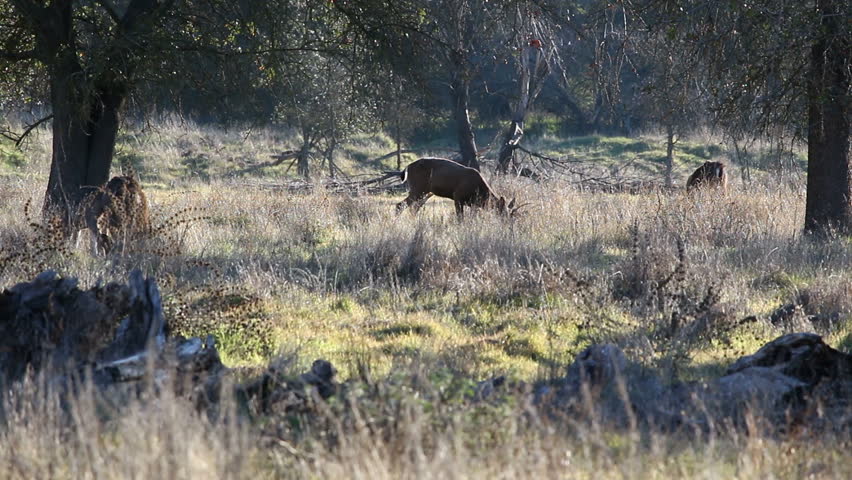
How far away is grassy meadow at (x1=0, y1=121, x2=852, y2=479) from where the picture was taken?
3490mm

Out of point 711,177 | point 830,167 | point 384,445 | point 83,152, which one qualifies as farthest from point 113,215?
point 711,177

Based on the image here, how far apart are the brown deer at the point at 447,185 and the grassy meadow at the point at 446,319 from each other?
51 cm

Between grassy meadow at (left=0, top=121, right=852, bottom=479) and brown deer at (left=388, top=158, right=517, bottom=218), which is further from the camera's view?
brown deer at (left=388, top=158, right=517, bottom=218)

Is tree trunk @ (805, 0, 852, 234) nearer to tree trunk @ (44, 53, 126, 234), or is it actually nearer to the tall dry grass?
the tall dry grass

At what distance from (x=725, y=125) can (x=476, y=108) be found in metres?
30.5

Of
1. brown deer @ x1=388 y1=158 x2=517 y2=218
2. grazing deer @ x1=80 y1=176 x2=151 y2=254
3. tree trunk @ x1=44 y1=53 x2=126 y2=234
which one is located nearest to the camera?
grazing deer @ x1=80 y1=176 x2=151 y2=254

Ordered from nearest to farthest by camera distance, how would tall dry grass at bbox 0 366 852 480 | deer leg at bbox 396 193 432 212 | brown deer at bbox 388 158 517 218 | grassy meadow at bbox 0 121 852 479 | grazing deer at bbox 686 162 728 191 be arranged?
1. tall dry grass at bbox 0 366 852 480
2. grassy meadow at bbox 0 121 852 479
3. brown deer at bbox 388 158 517 218
4. deer leg at bbox 396 193 432 212
5. grazing deer at bbox 686 162 728 191

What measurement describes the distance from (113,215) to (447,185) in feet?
24.9

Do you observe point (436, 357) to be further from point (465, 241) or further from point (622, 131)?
point (622, 131)

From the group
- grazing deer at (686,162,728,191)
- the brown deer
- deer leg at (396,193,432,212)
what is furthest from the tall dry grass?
grazing deer at (686,162,728,191)

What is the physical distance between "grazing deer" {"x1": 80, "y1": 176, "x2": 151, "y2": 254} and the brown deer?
20.3 feet

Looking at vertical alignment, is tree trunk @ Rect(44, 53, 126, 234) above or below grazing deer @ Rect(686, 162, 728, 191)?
above

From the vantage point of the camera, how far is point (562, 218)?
A: 43.7ft

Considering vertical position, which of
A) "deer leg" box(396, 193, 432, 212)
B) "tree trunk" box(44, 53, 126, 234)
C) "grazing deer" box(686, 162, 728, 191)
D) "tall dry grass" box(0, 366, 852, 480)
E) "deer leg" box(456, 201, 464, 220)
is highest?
"tree trunk" box(44, 53, 126, 234)
